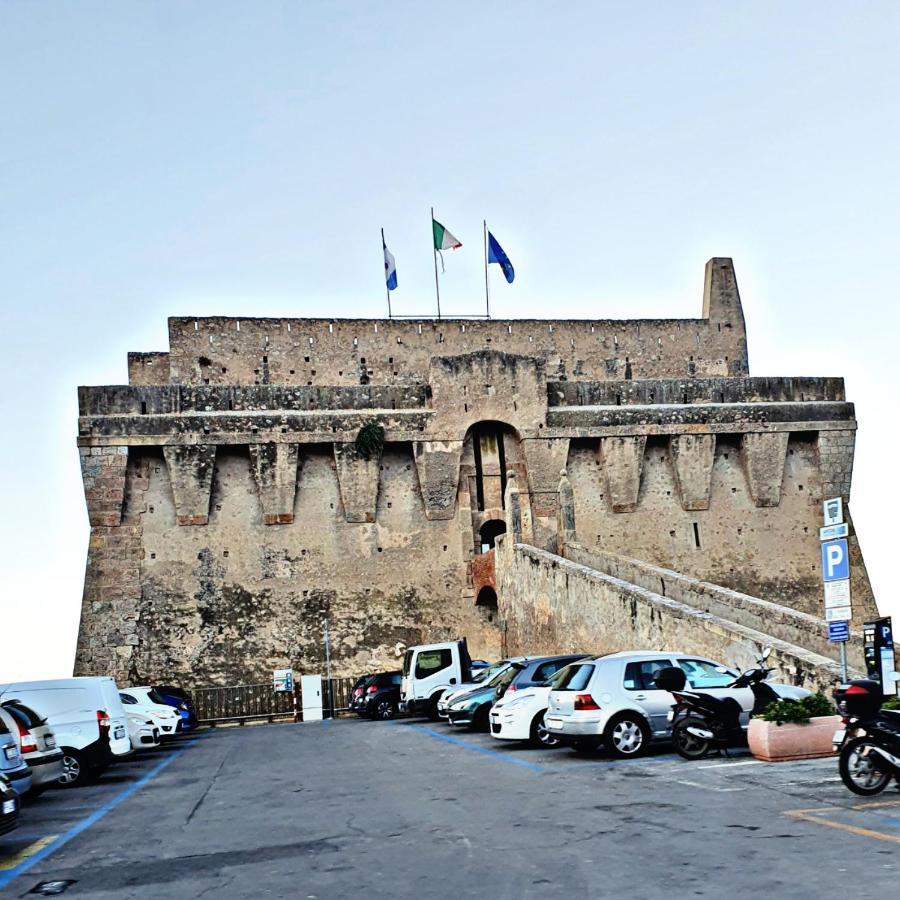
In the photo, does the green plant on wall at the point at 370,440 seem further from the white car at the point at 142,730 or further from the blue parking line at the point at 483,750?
the white car at the point at 142,730

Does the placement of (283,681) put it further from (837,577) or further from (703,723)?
(837,577)

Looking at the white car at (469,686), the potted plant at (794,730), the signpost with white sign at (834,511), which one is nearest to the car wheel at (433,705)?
the white car at (469,686)

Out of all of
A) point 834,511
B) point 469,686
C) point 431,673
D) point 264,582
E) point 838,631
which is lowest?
point 431,673

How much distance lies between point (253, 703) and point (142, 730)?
456 inches

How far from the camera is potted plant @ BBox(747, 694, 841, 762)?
11.9m

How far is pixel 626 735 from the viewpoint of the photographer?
13.3 m

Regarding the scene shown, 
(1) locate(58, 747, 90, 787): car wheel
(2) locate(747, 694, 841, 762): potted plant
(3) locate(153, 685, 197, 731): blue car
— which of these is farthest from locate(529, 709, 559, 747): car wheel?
(3) locate(153, 685, 197, 731): blue car

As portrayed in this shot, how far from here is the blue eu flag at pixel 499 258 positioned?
129ft

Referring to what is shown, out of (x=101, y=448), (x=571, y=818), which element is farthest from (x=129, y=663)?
(x=571, y=818)

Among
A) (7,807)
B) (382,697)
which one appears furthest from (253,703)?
(7,807)

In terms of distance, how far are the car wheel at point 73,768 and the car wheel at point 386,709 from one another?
12.6 metres

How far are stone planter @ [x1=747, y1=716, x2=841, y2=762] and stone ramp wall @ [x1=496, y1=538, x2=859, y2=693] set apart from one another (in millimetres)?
2376

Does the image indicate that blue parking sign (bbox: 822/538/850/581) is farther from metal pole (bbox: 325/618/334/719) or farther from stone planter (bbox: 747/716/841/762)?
metal pole (bbox: 325/618/334/719)

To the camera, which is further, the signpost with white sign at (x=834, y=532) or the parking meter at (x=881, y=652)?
the parking meter at (x=881, y=652)
